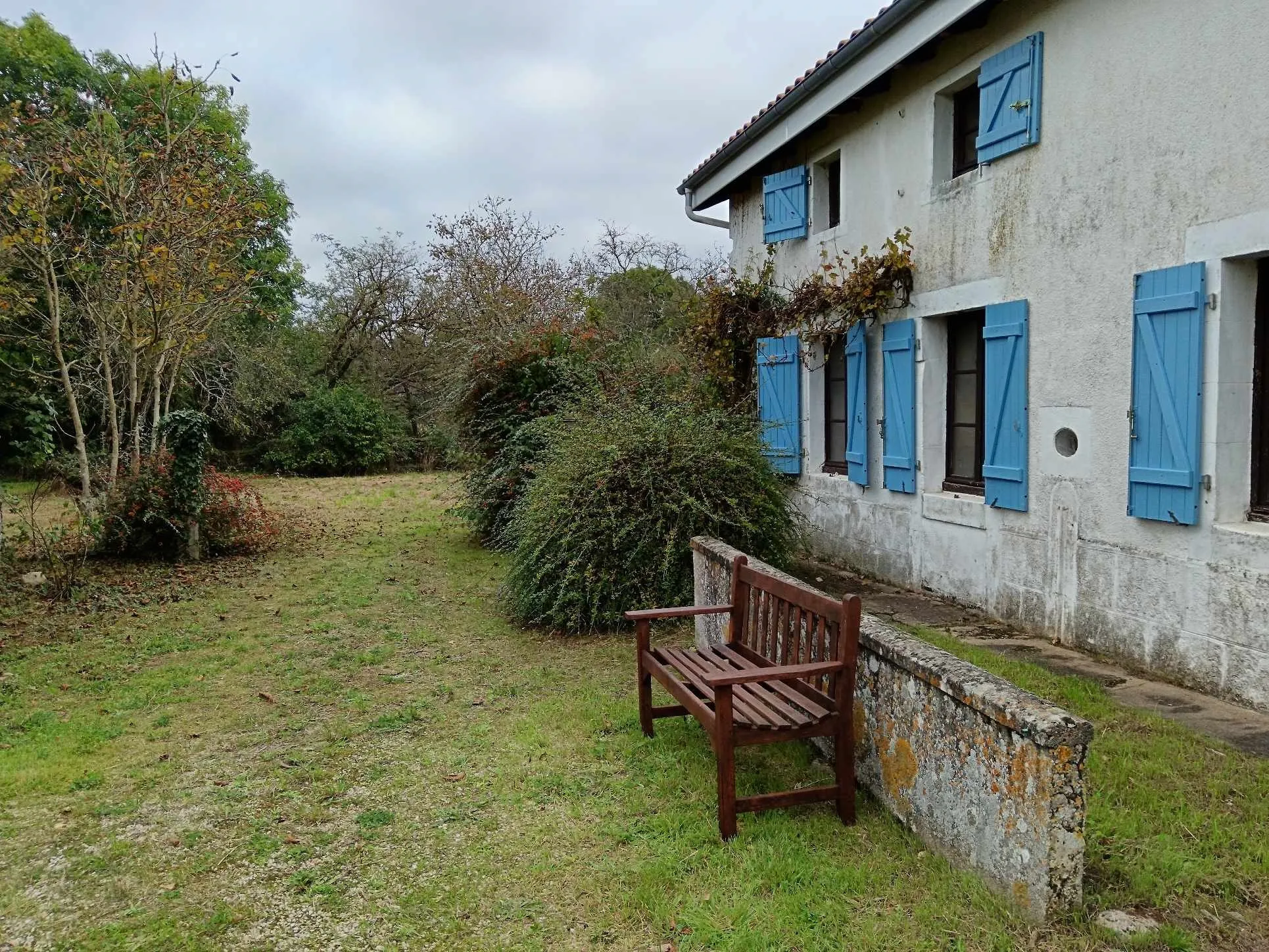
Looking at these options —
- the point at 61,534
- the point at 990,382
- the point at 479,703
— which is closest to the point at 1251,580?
the point at 990,382

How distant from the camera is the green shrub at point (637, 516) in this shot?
6.48m

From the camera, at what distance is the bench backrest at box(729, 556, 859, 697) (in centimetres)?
320

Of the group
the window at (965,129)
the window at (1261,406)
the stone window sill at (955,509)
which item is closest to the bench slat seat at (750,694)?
the window at (1261,406)

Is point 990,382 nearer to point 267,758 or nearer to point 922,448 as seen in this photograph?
point 922,448

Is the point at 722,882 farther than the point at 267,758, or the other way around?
the point at 267,758

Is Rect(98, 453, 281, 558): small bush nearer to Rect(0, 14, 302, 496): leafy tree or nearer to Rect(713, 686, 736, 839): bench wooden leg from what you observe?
Rect(0, 14, 302, 496): leafy tree

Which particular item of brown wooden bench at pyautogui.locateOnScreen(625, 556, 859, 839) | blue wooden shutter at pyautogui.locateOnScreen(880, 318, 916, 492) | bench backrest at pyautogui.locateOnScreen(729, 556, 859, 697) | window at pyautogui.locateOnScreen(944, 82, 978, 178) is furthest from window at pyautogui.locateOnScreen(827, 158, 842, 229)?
brown wooden bench at pyautogui.locateOnScreen(625, 556, 859, 839)

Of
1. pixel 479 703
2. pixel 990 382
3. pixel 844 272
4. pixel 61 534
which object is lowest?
pixel 479 703

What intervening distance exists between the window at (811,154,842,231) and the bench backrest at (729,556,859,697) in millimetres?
6169

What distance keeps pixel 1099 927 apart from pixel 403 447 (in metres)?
21.9

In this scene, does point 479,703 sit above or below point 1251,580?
below

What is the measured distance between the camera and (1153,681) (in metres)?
4.97

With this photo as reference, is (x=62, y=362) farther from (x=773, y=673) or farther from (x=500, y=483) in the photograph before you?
(x=773, y=673)

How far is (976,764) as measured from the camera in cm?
265
